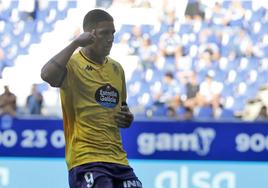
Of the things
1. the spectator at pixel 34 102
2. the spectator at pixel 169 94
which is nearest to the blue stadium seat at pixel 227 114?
the spectator at pixel 169 94

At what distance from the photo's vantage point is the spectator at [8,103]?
31.2ft

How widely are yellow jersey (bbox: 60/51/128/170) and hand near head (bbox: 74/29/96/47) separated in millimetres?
218

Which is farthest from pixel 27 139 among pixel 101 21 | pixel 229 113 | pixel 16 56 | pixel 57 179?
pixel 101 21

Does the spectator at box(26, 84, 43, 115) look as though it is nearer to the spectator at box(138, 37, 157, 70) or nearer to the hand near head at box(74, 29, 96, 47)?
the spectator at box(138, 37, 157, 70)

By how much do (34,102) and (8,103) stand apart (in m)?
0.36

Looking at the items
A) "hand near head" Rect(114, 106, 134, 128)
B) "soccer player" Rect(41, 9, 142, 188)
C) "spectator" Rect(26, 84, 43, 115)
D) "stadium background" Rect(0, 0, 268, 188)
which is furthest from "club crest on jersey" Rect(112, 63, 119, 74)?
"spectator" Rect(26, 84, 43, 115)

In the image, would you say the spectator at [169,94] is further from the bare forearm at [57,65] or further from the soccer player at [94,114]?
the bare forearm at [57,65]

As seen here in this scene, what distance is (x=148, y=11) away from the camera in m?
10.9

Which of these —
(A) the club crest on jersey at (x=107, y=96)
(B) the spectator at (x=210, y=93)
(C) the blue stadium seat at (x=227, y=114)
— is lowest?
(C) the blue stadium seat at (x=227, y=114)

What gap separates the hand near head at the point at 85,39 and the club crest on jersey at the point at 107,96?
0.93 ft

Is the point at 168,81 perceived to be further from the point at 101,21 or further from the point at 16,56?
the point at 101,21

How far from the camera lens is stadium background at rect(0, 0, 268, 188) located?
8766mm

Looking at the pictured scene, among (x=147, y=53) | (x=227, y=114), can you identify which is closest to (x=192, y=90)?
(x=227, y=114)

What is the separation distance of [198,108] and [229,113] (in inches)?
18.2
